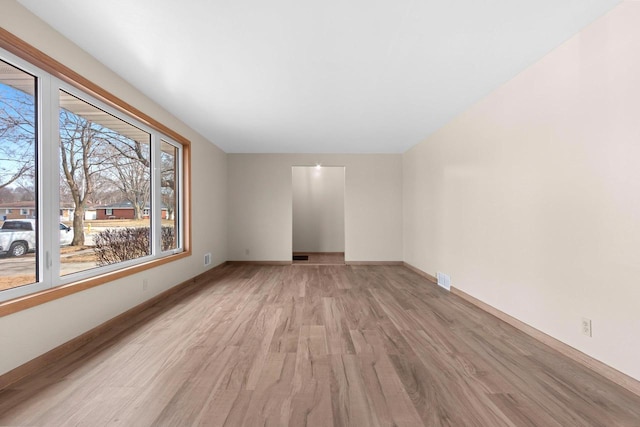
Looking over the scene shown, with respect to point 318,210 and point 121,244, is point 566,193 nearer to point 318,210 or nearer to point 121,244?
point 121,244

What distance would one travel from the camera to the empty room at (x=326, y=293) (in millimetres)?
1650

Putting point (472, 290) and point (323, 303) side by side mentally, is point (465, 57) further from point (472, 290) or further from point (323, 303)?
point (323, 303)

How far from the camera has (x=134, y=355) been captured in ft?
6.77

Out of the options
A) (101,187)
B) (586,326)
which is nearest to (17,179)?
(101,187)

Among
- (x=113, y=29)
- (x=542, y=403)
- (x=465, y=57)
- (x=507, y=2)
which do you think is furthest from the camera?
(x=465, y=57)

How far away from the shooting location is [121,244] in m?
3.03

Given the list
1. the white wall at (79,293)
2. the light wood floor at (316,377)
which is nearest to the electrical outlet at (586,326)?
the light wood floor at (316,377)

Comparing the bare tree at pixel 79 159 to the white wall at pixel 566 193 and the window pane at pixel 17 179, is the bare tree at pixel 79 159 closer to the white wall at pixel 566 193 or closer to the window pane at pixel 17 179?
the window pane at pixel 17 179

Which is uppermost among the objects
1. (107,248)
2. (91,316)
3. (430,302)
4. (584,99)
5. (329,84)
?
(329,84)

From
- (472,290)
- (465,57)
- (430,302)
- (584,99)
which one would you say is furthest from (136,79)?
(472,290)

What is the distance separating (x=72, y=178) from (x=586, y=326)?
4300mm

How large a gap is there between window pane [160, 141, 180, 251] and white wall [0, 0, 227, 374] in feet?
0.97

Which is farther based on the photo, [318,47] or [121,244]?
[121,244]

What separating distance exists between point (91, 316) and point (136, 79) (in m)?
2.34
